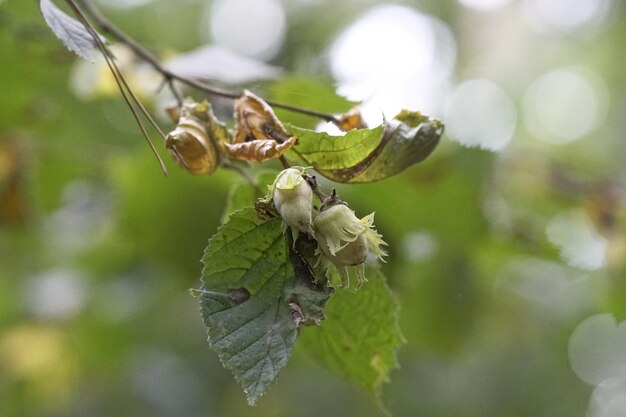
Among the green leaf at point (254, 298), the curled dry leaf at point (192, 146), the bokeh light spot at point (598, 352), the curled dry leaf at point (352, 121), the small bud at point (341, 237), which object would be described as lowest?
the bokeh light spot at point (598, 352)

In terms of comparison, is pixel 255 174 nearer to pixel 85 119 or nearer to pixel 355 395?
pixel 85 119

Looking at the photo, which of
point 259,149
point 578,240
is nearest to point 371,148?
point 259,149

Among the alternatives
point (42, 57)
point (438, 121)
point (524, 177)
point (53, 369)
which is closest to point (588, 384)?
point (524, 177)

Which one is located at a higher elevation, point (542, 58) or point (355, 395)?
point (542, 58)

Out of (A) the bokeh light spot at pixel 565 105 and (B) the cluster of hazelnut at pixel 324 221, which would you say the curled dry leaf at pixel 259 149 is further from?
(A) the bokeh light spot at pixel 565 105

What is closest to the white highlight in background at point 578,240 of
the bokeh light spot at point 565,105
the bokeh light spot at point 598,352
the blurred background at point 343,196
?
the blurred background at point 343,196

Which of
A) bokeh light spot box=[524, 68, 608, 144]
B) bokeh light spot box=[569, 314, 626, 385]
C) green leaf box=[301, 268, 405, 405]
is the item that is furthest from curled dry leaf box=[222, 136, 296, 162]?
bokeh light spot box=[524, 68, 608, 144]

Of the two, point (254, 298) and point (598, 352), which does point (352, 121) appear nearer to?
point (254, 298)
